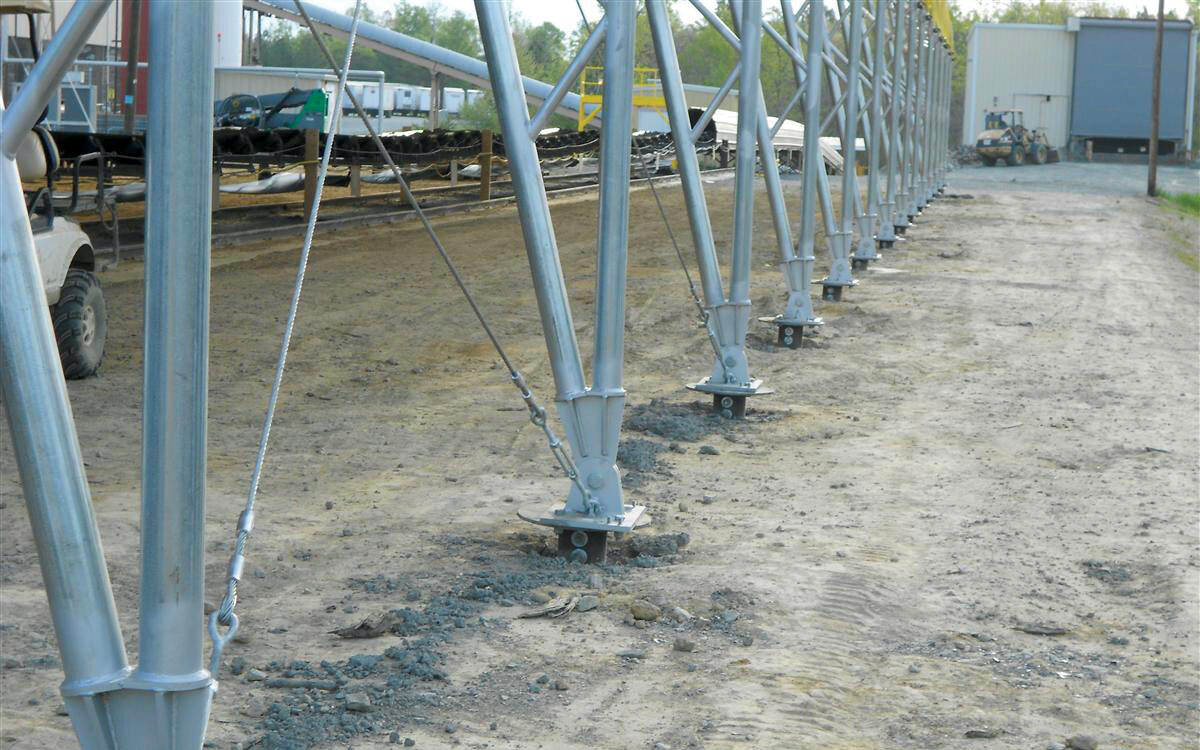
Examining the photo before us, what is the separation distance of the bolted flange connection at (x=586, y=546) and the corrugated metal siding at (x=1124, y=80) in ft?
196

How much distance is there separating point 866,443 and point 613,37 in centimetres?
399

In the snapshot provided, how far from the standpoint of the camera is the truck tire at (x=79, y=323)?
32.7 feet

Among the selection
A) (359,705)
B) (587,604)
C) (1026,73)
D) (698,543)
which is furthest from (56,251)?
(1026,73)

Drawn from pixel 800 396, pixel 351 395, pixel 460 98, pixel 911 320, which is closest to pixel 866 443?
pixel 800 396

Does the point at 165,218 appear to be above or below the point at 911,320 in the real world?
above

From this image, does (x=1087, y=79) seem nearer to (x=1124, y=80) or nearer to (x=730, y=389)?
(x=1124, y=80)

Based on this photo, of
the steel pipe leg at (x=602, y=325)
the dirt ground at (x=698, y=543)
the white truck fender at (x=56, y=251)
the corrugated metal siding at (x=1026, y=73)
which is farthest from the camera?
the corrugated metal siding at (x=1026, y=73)

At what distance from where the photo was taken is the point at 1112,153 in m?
63.8

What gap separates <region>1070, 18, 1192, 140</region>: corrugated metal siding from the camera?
61.0 m

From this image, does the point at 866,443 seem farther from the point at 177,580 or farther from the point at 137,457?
the point at 177,580

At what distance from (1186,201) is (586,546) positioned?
36.3 meters

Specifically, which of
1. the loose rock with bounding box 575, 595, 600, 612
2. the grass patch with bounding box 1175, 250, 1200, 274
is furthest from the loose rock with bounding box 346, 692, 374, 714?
the grass patch with bounding box 1175, 250, 1200, 274

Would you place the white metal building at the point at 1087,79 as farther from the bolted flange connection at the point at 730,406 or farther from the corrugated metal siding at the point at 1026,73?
the bolted flange connection at the point at 730,406

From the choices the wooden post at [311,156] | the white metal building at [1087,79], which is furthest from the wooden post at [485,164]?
the white metal building at [1087,79]
